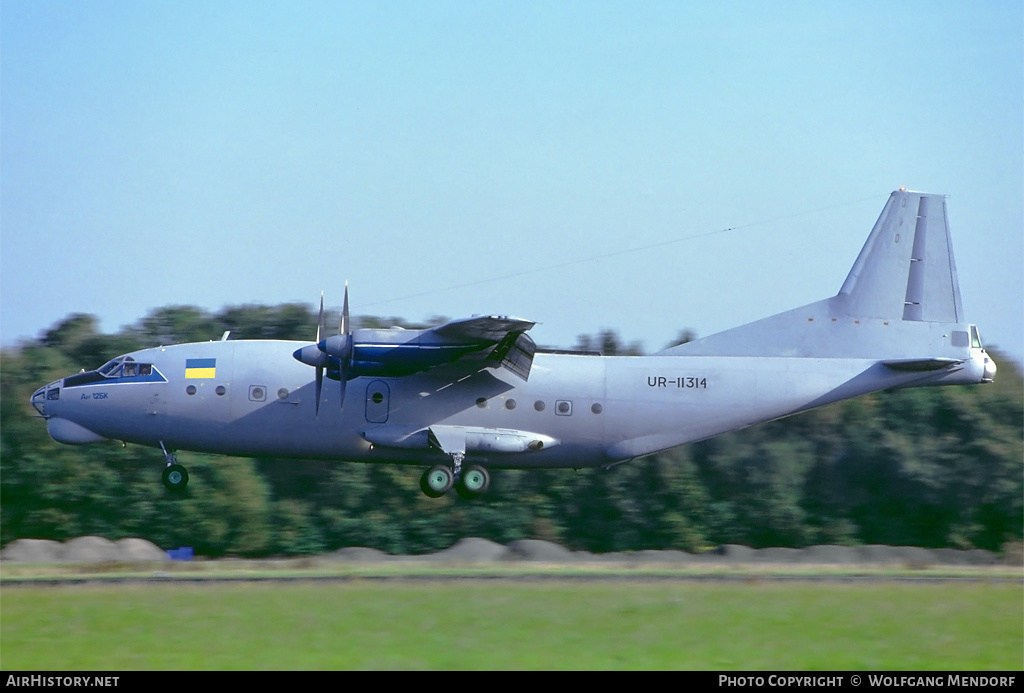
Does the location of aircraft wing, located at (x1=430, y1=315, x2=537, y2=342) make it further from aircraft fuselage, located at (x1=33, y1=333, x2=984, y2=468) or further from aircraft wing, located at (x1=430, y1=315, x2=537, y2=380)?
aircraft fuselage, located at (x1=33, y1=333, x2=984, y2=468)

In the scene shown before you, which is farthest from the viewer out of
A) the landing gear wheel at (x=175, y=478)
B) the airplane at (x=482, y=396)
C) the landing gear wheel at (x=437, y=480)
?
the landing gear wheel at (x=175, y=478)

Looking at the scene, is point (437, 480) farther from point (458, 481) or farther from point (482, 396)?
point (482, 396)

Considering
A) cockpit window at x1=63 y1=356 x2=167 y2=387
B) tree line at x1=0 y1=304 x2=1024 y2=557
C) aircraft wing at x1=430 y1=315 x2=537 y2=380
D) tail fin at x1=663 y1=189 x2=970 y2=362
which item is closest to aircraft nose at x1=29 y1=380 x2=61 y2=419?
cockpit window at x1=63 y1=356 x2=167 y2=387

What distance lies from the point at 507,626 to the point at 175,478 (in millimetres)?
7500

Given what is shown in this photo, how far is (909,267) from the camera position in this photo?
71.7ft

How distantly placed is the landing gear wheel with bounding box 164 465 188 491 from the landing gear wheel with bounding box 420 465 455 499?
14.1 feet

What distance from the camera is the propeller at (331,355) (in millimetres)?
18781

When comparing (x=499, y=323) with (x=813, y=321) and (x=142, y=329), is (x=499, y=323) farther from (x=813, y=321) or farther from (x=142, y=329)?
(x=142, y=329)

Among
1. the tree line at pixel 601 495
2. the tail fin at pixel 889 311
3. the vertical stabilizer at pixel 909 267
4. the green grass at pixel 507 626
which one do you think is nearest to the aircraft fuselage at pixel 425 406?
the tail fin at pixel 889 311

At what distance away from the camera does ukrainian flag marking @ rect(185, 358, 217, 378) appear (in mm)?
20266

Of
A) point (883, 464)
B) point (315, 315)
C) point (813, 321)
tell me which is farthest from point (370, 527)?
point (813, 321)

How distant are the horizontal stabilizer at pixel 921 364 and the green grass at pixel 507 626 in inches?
153

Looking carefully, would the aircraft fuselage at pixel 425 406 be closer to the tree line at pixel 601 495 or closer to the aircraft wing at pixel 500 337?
the aircraft wing at pixel 500 337

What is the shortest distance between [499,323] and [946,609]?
Result: 27.2ft
